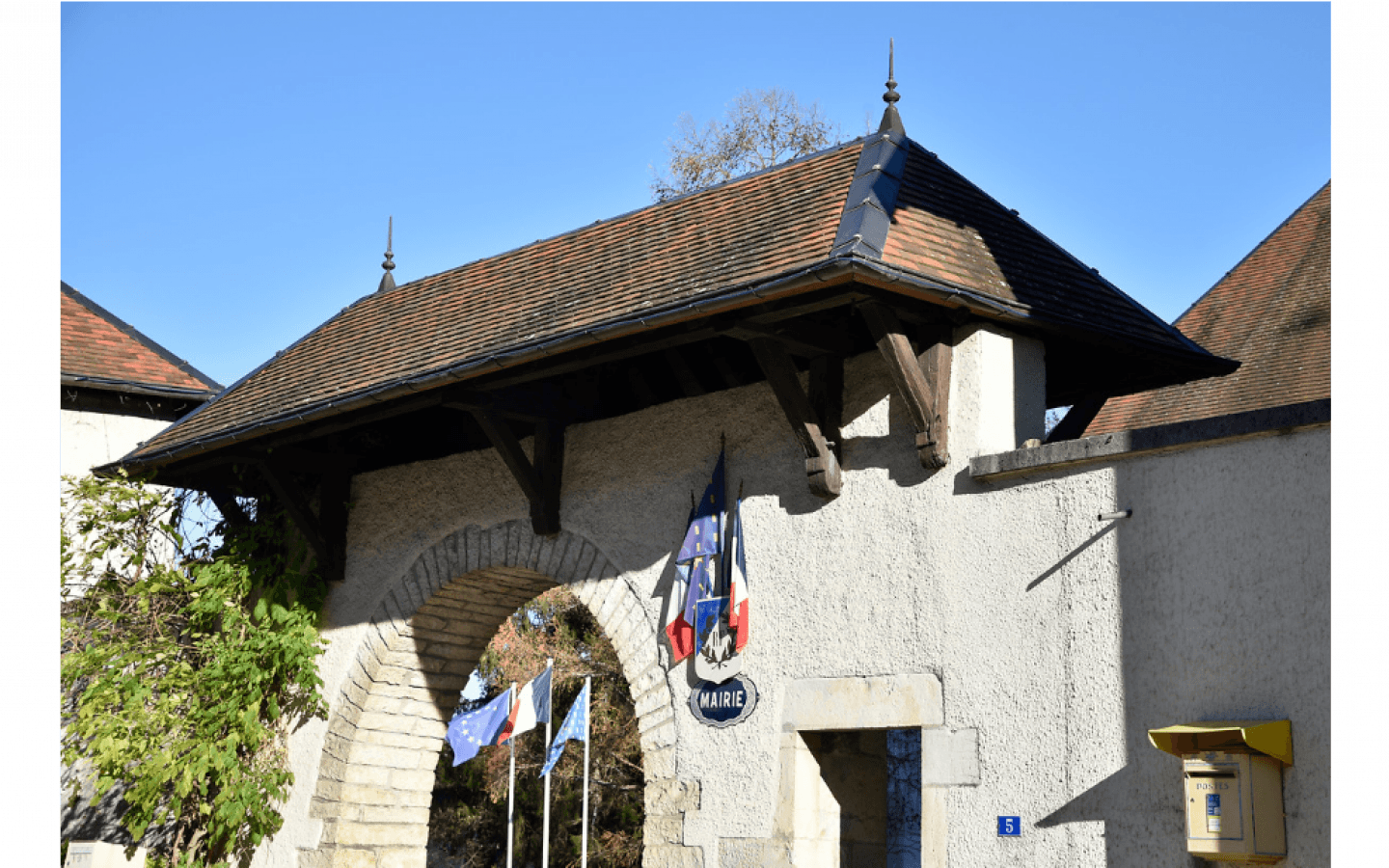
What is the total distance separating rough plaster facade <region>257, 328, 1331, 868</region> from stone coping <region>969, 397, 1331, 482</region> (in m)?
0.06

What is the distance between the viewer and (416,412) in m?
9.30

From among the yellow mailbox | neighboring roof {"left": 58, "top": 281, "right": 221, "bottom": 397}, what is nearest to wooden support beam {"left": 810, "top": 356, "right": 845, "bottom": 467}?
the yellow mailbox

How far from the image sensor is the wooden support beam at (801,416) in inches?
265

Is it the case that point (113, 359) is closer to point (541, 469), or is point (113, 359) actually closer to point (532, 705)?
point (532, 705)

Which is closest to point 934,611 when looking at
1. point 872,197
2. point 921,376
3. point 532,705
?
point 921,376

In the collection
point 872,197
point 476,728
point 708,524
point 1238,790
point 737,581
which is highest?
point 872,197

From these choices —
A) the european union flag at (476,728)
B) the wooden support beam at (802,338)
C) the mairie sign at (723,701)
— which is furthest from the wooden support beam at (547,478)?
the european union flag at (476,728)

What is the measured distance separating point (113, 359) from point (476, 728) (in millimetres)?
4391

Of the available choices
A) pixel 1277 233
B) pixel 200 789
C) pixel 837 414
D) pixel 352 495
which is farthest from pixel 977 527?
pixel 1277 233

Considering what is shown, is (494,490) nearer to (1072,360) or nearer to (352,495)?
(352,495)

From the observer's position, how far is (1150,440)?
19.1 ft

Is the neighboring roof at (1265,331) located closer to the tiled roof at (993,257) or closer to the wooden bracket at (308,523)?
the tiled roof at (993,257)

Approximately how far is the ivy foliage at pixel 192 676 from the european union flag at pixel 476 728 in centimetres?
229

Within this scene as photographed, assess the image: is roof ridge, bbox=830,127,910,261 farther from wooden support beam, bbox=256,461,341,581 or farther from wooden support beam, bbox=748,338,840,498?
wooden support beam, bbox=256,461,341,581
